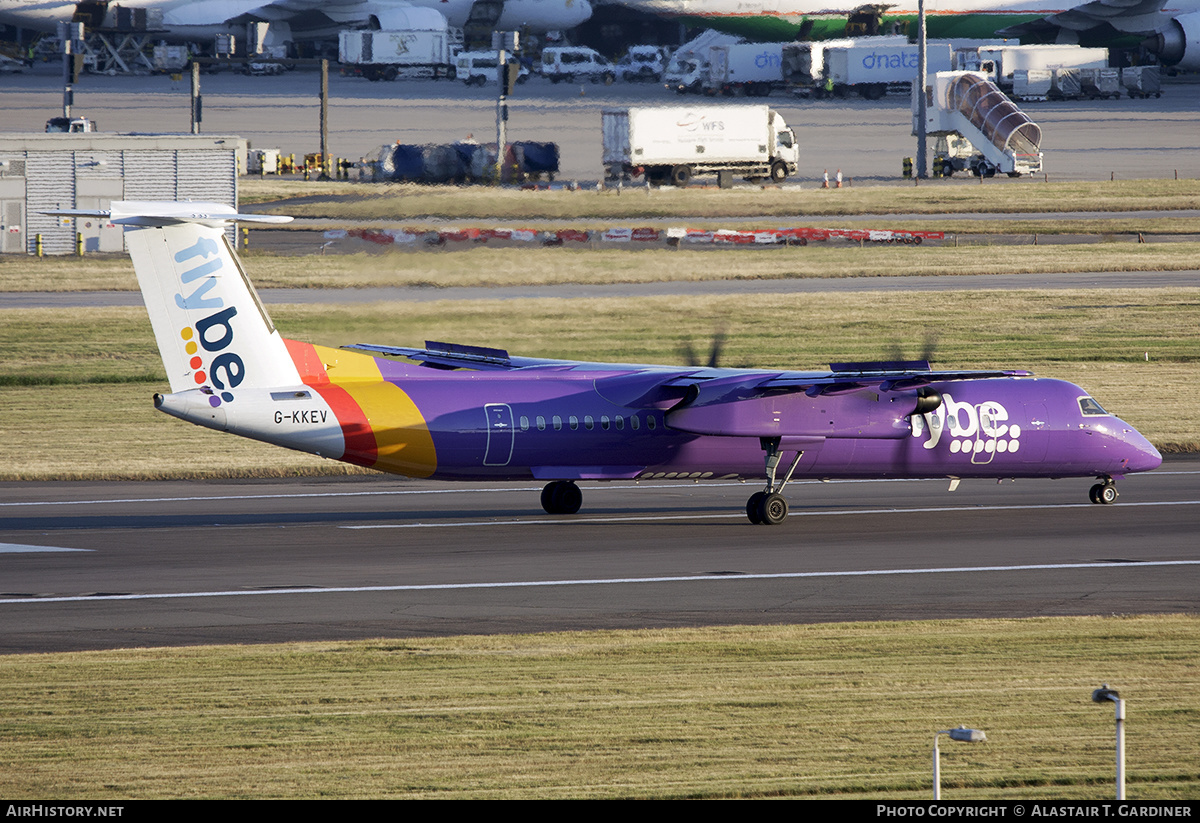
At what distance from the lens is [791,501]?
109ft

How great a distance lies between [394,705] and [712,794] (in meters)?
4.78

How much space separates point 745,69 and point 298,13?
143 feet

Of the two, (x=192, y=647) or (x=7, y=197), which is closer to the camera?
(x=192, y=647)

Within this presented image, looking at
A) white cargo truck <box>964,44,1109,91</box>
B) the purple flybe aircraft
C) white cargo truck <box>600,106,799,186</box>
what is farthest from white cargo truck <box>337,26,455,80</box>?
the purple flybe aircraft

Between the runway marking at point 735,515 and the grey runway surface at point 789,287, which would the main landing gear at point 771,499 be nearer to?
the runway marking at point 735,515

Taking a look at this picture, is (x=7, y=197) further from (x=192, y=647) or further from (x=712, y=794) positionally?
(x=712, y=794)

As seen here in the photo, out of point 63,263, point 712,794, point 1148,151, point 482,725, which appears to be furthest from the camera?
point 1148,151

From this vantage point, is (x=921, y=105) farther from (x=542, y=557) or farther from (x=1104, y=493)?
(x=542, y=557)

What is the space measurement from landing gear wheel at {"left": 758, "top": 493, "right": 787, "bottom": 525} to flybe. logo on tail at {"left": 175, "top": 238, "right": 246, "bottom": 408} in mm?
10588

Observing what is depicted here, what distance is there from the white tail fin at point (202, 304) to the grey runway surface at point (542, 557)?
332cm

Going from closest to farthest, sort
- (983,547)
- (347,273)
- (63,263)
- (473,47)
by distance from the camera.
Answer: (983,547) < (347,273) < (63,263) < (473,47)

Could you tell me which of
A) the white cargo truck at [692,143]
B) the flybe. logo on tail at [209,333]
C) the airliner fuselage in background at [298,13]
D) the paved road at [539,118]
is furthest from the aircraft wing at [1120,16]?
Answer: the flybe. logo on tail at [209,333]

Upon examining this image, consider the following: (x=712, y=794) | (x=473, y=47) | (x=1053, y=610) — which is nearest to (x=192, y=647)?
(x=712, y=794)

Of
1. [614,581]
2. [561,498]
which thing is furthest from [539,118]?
[614,581]
